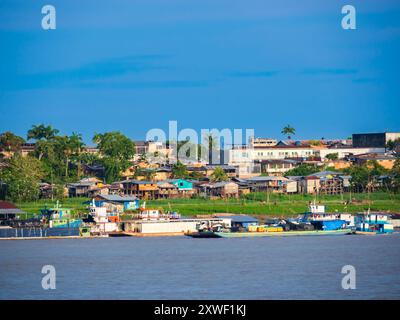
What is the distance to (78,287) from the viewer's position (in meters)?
36.4

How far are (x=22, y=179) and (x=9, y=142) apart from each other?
68.1 ft

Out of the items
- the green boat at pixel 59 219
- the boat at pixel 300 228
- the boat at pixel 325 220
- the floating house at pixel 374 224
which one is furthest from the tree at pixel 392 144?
the green boat at pixel 59 219

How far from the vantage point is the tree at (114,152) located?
91.8 m

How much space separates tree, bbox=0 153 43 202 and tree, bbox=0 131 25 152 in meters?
15.8

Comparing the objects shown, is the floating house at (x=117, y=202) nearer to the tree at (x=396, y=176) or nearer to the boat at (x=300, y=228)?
the boat at (x=300, y=228)

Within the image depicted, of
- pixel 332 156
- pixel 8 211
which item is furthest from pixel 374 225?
pixel 332 156

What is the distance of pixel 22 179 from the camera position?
77562 millimetres

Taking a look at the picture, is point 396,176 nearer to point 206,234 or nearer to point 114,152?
point 114,152

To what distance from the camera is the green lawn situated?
7376 centimetres
